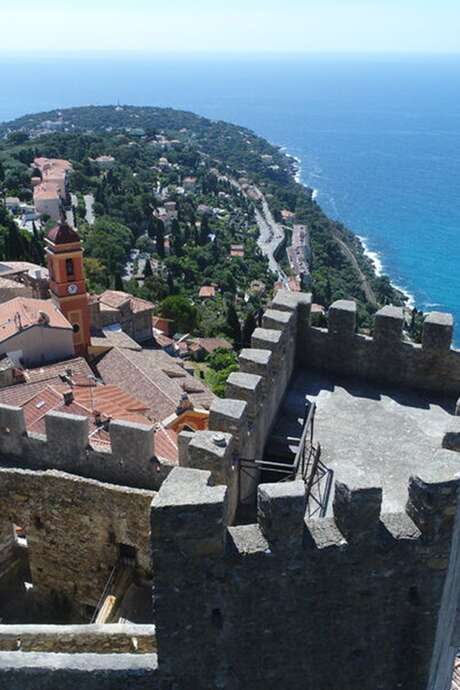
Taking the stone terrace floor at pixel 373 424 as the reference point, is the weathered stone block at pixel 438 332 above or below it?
above

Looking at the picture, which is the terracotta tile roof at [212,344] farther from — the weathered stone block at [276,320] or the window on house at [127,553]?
the weathered stone block at [276,320]

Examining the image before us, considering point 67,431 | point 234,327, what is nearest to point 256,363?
point 67,431

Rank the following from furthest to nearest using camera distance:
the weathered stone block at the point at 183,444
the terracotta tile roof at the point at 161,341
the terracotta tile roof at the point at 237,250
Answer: the terracotta tile roof at the point at 237,250 < the terracotta tile roof at the point at 161,341 < the weathered stone block at the point at 183,444

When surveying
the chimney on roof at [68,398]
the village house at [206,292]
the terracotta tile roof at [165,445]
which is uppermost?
the terracotta tile roof at [165,445]

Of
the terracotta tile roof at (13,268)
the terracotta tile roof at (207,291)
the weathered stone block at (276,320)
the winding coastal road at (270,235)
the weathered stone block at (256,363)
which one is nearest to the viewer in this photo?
the weathered stone block at (256,363)

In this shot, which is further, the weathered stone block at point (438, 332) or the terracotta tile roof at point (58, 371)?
the terracotta tile roof at point (58, 371)

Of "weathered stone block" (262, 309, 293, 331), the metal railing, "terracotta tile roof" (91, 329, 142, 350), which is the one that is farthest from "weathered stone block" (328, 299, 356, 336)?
"terracotta tile roof" (91, 329, 142, 350)

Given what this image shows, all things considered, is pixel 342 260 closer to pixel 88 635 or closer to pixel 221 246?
pixel 221 246

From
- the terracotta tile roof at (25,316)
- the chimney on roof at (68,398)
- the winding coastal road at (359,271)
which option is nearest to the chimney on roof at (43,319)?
the terracotta tile roof at (25,316)

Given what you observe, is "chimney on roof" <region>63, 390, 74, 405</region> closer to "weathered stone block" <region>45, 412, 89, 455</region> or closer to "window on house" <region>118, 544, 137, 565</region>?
"weathered stone block" <region>45, 412, 89, 455</region>
